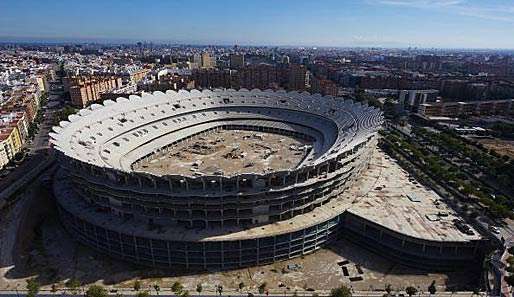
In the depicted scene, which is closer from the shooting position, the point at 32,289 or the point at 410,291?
the point at 32,289

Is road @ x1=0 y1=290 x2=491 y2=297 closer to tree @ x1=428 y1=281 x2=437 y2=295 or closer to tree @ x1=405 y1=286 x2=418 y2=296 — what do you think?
tree @ x1=428 y1=281 x2=437 y2=295

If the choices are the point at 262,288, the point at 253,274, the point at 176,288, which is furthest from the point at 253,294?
the point at 176,288

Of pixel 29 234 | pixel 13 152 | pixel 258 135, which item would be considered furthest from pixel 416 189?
pixel 13 152

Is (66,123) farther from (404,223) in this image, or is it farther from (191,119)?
(404,223)

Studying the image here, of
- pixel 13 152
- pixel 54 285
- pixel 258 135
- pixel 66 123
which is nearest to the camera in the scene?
pixel 54 285

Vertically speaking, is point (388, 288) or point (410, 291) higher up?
point (410, 291)

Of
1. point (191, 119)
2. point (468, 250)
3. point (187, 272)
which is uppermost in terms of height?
point (191, 119)

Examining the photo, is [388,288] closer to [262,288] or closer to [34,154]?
[262,288]
